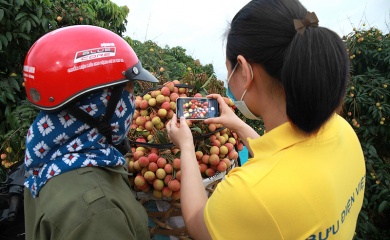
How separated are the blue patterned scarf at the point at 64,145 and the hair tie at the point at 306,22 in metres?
0.85

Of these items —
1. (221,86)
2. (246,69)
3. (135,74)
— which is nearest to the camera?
Answer: (246,69)

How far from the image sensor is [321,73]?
1.02 meters

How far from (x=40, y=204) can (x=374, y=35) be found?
4195 millimetres

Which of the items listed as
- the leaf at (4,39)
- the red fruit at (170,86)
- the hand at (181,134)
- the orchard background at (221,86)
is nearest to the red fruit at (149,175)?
the hand at (181,134)

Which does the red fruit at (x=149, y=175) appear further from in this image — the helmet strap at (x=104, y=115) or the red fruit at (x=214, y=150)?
the helmet strap at (x=104, y=115)

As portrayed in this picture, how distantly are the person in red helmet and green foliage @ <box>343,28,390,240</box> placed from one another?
2907 millimetres

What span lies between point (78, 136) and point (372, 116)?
3.35m

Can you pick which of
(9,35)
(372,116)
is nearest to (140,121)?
(9,35)

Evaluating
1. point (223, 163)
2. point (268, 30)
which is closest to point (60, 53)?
point (268, 30)

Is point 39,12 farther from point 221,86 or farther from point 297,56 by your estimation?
point 297,56

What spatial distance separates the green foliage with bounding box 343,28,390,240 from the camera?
338 centimetres

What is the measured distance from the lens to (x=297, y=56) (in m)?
1.03

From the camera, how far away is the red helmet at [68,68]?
1.34 m

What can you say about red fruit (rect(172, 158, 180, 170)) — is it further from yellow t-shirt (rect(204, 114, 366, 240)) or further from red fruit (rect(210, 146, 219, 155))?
yellow t-shirt (rect(204, 114, 366, 240))
